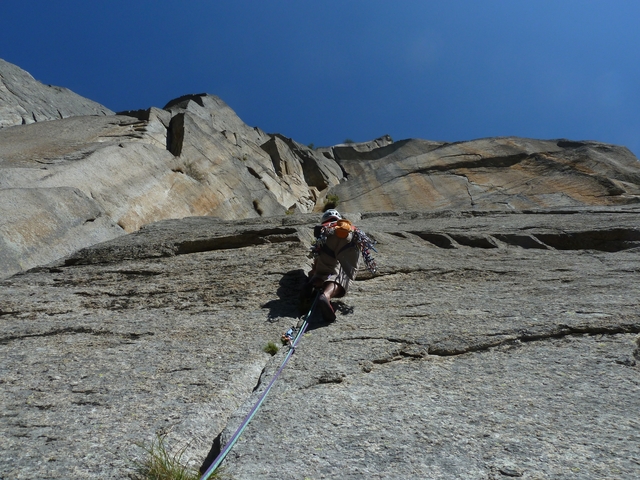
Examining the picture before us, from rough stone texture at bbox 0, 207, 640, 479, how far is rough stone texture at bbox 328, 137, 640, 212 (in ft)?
25.3

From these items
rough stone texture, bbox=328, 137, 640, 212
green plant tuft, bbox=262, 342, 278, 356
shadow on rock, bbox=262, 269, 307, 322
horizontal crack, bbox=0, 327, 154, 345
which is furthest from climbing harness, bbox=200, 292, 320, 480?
rough stone texture, bbox=328, 137, 640, 212

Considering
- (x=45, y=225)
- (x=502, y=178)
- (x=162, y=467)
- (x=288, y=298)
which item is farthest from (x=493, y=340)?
(x=502, y=178)

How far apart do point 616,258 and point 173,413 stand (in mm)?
6920

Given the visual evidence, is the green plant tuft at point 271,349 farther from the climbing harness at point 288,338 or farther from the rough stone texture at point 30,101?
the rough stone texture at point 30,101

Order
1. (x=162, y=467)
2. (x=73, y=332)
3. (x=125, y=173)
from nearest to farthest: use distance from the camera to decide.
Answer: (x=162, y=467)
(x=73, y=332)
(x=125, y=173)

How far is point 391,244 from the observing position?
9148 millimetres

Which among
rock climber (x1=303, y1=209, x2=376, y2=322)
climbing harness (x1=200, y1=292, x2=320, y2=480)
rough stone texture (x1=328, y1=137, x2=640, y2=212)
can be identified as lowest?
climbing harness (x1=200, y1=292, x2=320, y2=480)

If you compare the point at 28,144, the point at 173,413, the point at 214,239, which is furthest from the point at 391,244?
the point at 28,144

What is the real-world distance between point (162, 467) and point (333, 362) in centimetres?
206

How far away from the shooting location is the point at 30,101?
26.3m

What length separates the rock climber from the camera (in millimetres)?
6727

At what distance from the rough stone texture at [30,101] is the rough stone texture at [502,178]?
15.1 m

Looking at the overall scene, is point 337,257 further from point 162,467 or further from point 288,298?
point 162,467

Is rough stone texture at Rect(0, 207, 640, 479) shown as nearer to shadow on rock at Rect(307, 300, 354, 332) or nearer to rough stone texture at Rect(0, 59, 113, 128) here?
shadow on rock at Rect(307, 300, 354, 332)
